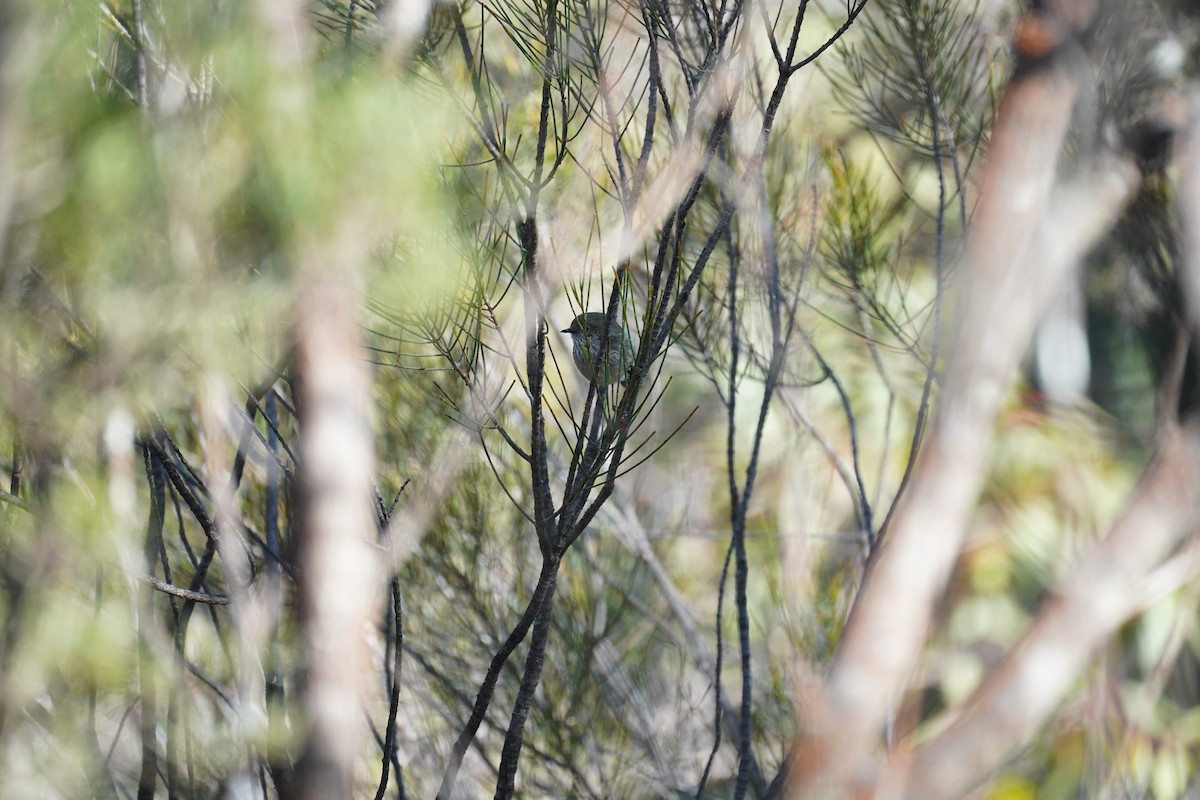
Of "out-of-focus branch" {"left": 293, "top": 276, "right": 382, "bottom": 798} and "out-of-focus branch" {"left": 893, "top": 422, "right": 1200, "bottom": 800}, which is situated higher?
"out-of-focus branch" {"left": 293, "top": 276, "right": 382, "bottom": 798}

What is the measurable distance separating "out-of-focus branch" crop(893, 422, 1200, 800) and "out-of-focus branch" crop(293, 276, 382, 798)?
0.54 meters

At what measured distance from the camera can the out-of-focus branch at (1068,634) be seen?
882 mm

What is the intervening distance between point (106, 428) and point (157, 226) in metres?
0.25

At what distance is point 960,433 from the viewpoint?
2.88 ft

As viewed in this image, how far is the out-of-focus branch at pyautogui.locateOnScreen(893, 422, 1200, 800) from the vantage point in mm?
882

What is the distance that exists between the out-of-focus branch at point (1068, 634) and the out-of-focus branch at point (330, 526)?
0.54 metres

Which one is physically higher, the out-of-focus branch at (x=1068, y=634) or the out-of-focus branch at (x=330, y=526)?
the out-of-focus branch at (x=330, y=526)

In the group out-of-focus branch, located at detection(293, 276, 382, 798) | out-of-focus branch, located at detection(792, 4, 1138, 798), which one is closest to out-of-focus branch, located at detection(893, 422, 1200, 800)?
out-of-focus branch, located at detection(792, 4, 1138, 798)

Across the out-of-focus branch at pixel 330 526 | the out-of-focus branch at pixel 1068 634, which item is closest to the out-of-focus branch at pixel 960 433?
the out-of-focus branch at pixel 1068 634

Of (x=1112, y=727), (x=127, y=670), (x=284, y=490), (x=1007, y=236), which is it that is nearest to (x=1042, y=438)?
(x=1112, y=727)

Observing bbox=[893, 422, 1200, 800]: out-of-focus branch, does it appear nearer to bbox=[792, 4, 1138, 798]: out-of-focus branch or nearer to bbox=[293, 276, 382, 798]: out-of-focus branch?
bbox=[792, 4, 1138, 798]: out-of-focus branch

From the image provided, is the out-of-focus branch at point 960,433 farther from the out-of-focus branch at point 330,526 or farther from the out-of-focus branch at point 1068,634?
the out-of-focus branch at point 330,526

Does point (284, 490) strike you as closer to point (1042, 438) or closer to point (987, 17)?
point (987, 17)

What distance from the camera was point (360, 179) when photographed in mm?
737
